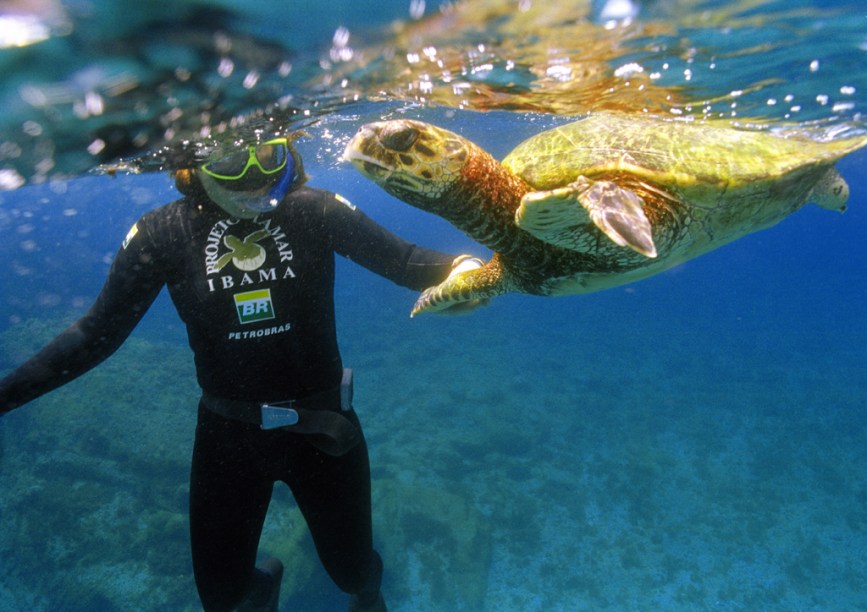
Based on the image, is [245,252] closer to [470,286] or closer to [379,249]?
[379,249]

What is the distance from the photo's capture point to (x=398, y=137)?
2217 millimetres

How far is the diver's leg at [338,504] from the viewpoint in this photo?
348 centimetres

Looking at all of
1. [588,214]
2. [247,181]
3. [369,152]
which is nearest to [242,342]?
[247,181]

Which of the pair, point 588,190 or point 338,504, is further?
point 338,504

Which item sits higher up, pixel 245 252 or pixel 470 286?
pixel 245 252

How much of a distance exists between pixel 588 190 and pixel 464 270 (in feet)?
4.89

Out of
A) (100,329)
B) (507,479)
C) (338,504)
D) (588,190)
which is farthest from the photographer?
(507,479)

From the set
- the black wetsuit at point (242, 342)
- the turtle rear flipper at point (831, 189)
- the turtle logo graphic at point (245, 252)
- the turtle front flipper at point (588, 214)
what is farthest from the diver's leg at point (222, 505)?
the turtle rear flipper at point (831, 189)

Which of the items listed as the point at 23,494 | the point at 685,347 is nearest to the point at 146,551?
the point at 23,494

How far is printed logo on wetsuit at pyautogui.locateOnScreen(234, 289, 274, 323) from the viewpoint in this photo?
131 inches

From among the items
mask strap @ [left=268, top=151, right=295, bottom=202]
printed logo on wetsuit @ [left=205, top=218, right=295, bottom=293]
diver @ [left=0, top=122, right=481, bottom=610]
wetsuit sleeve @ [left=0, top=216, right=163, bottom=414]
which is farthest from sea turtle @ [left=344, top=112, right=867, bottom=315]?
wetsuit sleeve @ [left=0, top=216, right=163, bottom=414]

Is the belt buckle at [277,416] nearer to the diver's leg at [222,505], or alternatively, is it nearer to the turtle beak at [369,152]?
the diver's leg at [222,505]

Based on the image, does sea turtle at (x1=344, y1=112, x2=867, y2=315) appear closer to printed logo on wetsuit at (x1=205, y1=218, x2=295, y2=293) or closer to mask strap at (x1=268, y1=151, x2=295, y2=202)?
printed logo on wetsuit at (x1=205, y1=218, x2=295, y2=293)

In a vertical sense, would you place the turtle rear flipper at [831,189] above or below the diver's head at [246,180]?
below
